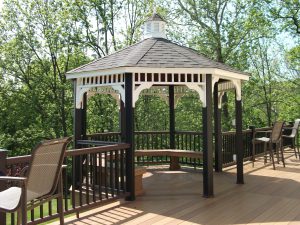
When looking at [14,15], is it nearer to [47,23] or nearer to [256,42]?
[47,23]

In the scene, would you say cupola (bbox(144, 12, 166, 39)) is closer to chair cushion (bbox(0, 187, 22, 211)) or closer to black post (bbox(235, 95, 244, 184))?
black post (bbox(235, 95, 244, 184))

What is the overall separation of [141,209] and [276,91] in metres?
18.6

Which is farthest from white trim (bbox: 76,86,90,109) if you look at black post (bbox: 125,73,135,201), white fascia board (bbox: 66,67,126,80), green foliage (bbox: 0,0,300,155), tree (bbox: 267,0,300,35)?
tree (bbox: 267,0,300,35)

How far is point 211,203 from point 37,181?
3.03 meters

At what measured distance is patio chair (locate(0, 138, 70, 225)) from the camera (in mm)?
2863

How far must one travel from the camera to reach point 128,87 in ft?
18.1

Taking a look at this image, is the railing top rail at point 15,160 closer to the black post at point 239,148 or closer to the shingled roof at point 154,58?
the shingled roof at point 154,58

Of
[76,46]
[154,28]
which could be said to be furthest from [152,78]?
[76,46]

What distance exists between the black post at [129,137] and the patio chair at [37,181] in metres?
2.00

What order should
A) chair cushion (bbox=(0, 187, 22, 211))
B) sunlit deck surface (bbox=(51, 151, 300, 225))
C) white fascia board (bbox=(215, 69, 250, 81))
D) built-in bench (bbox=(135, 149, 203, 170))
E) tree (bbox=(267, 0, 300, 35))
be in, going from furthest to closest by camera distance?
tree (bbox=(267, 0, 300, 35)), built-in bench (bbox=(135, 149, 203, 170)), white fascia board (bbox=(215, 69, 250, 81)), sunlit deck surface (bbox=(51, 151, 300, 225)), chair cushion (bbox=(0, 187, 22, 211))

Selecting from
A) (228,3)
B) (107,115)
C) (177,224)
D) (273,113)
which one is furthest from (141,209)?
(273,113)

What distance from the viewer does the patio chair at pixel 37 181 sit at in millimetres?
2863

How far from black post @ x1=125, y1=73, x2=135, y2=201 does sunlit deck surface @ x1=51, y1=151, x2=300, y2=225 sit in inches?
10.5

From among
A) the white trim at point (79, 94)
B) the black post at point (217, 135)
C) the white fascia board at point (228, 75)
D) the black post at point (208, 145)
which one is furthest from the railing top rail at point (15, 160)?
the black post at point (217, 135)
